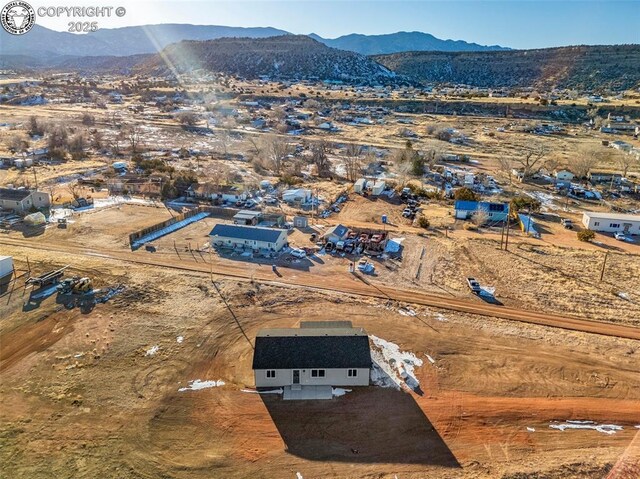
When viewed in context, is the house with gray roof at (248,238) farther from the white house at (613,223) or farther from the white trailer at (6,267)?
the white house at (613,223)

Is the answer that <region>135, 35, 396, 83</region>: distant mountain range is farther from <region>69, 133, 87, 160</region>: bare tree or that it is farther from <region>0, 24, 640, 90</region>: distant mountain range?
<region>69, 133, 87, 160</region>: bare tree

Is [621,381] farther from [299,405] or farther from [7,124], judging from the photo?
[7,124]

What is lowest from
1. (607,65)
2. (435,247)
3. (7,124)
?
(435,247)

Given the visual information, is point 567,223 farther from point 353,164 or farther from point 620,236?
point 353,164

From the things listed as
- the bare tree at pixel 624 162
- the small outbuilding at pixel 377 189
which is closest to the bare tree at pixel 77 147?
the small outbuilding at pixel 377 189

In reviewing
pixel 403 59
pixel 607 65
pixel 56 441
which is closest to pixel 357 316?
pixel 56 441

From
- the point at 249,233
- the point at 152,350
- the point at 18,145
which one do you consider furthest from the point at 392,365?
the point at 18,145

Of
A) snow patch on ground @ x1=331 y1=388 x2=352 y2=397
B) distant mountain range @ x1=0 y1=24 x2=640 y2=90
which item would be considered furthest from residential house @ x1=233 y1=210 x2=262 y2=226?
distant mountain range @ x1=0 y1=24 x2=640 y2=90

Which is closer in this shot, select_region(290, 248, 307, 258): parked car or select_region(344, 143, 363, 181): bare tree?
select_region(290, 248, 307, 258): parked car
